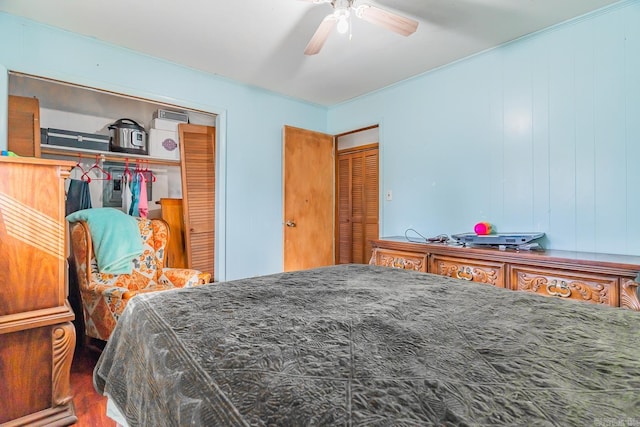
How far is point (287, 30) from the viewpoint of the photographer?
7.70ft

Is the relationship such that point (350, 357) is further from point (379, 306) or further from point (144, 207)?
point (144, 207)

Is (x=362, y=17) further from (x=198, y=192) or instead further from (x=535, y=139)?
(x=198, y=192)

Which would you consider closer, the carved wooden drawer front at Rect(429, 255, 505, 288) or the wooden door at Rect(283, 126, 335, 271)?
the carved wooden drawer front at Rect(429, 255, 505, 288)

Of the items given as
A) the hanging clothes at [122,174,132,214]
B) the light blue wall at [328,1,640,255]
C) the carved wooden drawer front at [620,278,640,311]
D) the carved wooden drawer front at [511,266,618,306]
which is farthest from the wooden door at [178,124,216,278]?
the carved wooden drawer front at [620,278,640,311]

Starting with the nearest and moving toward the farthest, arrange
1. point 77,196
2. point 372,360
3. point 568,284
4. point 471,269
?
point 372,360
point 568,284
point 471,269
point 77,196

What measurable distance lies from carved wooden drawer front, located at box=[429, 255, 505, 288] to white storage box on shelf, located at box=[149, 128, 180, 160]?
120 inches

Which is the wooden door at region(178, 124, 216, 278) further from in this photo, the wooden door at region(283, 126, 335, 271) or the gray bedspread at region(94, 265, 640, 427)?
the gray bedspread at region(94, 265, 640, 427)

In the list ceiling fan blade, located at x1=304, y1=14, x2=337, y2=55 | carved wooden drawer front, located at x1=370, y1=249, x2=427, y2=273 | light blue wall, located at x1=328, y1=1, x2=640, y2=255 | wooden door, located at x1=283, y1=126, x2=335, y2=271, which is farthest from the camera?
wooden door, located at x1=283, y1=126, x2=335, y2=271

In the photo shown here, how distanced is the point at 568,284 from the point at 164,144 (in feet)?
12.8

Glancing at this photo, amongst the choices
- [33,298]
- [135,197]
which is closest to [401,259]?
[33,298]

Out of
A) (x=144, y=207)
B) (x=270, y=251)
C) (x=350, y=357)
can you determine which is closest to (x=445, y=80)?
(x=270, y=251)

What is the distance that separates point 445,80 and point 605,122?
1318mm

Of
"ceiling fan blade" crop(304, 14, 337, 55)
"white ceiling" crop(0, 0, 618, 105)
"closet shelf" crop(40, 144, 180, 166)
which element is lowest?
"closet shelf" crop(40, 144, 180, 166)

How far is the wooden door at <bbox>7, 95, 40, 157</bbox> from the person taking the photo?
8.54 ft
